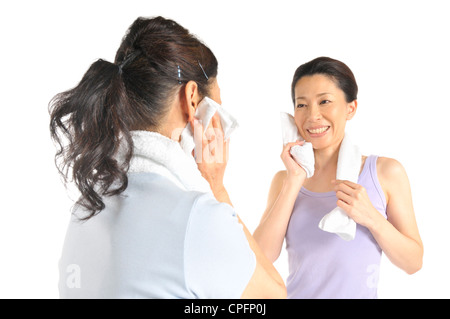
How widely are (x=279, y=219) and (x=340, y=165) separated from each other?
326 millimetres

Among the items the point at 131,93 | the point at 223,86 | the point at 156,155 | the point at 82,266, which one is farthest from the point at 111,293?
the point at 223,86

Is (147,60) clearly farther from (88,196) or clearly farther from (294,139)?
(294,139)

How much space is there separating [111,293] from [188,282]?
212mm

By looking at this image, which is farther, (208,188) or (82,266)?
(208,188)

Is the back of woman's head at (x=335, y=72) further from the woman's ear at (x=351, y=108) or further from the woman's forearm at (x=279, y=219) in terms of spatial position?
the woman's forearm at (x=279, y=219)

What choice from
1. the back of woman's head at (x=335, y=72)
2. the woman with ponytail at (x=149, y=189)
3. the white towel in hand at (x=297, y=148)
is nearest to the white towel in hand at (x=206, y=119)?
the woman with ponytail at (x=149, y=189)

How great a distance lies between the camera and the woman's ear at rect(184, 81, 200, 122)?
4.42ft

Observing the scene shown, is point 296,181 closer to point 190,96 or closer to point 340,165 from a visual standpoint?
point 340,165

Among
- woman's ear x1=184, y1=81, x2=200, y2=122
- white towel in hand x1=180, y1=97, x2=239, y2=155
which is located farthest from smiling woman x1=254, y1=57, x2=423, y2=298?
woman's ear x1=184, y1=81, x2=200, y2=122

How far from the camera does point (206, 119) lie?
4.64ft

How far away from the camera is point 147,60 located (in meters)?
1.34

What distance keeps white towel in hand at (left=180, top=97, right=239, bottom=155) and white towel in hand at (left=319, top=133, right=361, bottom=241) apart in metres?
0.53

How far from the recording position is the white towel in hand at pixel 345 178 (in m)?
1.75

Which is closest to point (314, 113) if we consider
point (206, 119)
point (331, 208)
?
point (331, 208)
